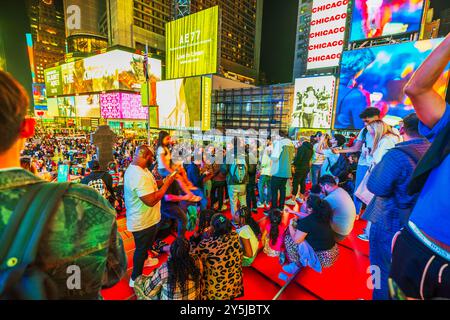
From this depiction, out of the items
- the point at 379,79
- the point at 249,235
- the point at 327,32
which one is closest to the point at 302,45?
the point at 327,32

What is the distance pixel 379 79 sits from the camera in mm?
14102

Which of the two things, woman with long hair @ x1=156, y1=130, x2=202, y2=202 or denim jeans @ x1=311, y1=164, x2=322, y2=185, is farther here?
denim jeans @ x1=311, y1=164, x2=322, y2=185

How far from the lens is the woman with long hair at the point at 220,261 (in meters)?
2.27

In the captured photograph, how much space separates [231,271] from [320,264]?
137 cm

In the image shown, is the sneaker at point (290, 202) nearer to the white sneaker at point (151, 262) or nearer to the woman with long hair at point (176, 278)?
the white sneaker at point (151, 262)

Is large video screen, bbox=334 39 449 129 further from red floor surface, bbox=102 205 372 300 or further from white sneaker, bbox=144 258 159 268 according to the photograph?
white sneaker, bbox=144 258 159 268

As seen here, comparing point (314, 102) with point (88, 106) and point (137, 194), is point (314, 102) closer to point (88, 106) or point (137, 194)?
point (137, 194)

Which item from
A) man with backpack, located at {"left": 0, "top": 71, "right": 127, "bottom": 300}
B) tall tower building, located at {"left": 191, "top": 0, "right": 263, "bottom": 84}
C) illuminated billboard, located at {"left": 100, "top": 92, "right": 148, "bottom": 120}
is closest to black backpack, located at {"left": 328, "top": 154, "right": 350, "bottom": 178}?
man with backpack, located at {"left": 0, "top": 71, "right": 127, "bottom": 300}

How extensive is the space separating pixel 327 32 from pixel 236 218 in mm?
19960

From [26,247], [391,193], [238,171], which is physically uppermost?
[26,247]

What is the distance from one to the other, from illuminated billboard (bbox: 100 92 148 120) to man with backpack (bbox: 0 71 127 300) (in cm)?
3458

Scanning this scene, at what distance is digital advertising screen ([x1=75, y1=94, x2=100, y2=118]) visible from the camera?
34719 millimetres

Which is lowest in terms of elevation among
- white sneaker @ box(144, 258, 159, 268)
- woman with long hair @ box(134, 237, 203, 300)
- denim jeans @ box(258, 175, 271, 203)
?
white sneaker @ box(144, 258, 159, 268)

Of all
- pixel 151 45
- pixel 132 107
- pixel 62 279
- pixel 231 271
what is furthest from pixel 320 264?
pixel 151 45
